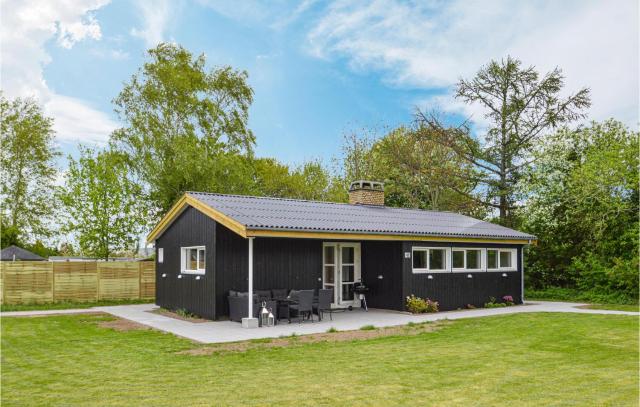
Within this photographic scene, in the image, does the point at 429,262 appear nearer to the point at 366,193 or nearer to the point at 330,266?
the point at 330,266

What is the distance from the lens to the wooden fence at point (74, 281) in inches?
690

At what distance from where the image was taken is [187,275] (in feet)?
48.3

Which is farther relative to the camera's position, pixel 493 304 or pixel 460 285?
pixel 493 304

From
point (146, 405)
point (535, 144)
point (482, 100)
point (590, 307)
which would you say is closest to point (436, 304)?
point (590, 307)

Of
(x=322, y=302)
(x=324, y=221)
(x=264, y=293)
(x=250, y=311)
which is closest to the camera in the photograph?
(x=250, y=311)

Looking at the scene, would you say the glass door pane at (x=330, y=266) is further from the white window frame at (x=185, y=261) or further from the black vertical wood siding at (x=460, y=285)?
the white window frame at (x=185, y=261)

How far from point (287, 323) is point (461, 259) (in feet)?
21.4

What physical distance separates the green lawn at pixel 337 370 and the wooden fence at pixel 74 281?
287 inches

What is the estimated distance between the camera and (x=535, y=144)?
24.7m

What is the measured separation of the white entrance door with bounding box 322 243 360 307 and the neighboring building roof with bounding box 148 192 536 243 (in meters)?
0.98

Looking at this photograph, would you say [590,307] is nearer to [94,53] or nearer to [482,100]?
[482,100]

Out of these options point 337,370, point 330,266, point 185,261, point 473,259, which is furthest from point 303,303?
point 473,259

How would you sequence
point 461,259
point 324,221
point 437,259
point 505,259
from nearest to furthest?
1. point 324,221
2. point 437,259
3. point 461,259
4. point 505,259

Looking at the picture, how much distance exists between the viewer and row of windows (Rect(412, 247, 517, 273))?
15555 millimetres
